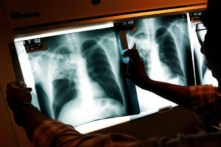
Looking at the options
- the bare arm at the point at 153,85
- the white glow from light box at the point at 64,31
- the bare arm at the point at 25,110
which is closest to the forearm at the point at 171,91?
the bare arm at the point at 153,85

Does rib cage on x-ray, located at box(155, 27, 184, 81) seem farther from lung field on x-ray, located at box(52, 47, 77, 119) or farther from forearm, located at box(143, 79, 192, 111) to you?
lung field on x-ray, located at box(52, 47, 77, 119)

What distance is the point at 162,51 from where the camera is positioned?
117 centimetres

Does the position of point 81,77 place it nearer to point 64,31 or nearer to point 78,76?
point 78,76

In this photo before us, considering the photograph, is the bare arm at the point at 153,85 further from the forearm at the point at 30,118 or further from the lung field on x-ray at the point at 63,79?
the forearm at the point at 30,118

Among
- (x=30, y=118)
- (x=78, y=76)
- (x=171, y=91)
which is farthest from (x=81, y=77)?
(x=171, y=91)

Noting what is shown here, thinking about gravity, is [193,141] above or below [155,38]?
below

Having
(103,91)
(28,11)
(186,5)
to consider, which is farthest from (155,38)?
(28,11)

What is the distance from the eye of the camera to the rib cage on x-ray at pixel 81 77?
939 mm

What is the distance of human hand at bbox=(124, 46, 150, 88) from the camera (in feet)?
3.50

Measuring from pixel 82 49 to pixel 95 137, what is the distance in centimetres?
44

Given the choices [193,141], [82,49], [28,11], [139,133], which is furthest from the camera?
[139,133]

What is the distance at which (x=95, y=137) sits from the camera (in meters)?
0.66

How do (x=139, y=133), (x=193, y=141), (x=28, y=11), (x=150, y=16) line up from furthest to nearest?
A: 1. (x=139, y=133)
2. (x=150, y=16)
3. (x=28, y=11)
4. (x=193, y=141)

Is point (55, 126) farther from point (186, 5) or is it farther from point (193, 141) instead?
point (186, 5)
